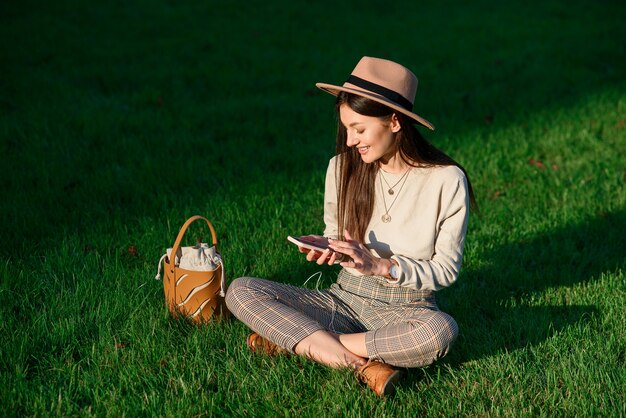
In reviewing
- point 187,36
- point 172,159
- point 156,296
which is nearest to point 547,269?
point 156,296

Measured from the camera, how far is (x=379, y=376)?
364cm

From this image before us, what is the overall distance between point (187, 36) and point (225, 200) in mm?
6984

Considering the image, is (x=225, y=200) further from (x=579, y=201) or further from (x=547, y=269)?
(x=579, y=201)

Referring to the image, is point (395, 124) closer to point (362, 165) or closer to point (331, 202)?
point (362, 165)

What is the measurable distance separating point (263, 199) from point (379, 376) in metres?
2.79

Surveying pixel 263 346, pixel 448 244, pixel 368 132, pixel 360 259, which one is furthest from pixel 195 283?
pixel 448 244

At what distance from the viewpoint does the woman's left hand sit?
3730 millimetres

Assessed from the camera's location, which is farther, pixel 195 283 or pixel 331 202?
pixel 331 202

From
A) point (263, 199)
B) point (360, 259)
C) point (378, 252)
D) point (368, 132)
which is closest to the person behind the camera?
point (360, 259)

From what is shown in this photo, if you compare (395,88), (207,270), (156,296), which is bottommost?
(156,296)

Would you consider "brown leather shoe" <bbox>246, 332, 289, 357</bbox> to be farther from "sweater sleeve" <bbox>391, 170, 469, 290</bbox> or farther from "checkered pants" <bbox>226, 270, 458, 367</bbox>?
"sweater sleeve" <bbox>391, 170, 469, 290</bbox>

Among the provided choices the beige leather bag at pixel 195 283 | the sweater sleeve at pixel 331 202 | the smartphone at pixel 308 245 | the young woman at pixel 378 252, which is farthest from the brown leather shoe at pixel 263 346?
the sweater sleeve at pixel 331 202

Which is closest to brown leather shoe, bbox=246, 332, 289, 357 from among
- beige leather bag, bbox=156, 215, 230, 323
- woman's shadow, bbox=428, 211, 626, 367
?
beige leather bag, bbox=156, 215, 230, 323

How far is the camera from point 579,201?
643 centimetres
